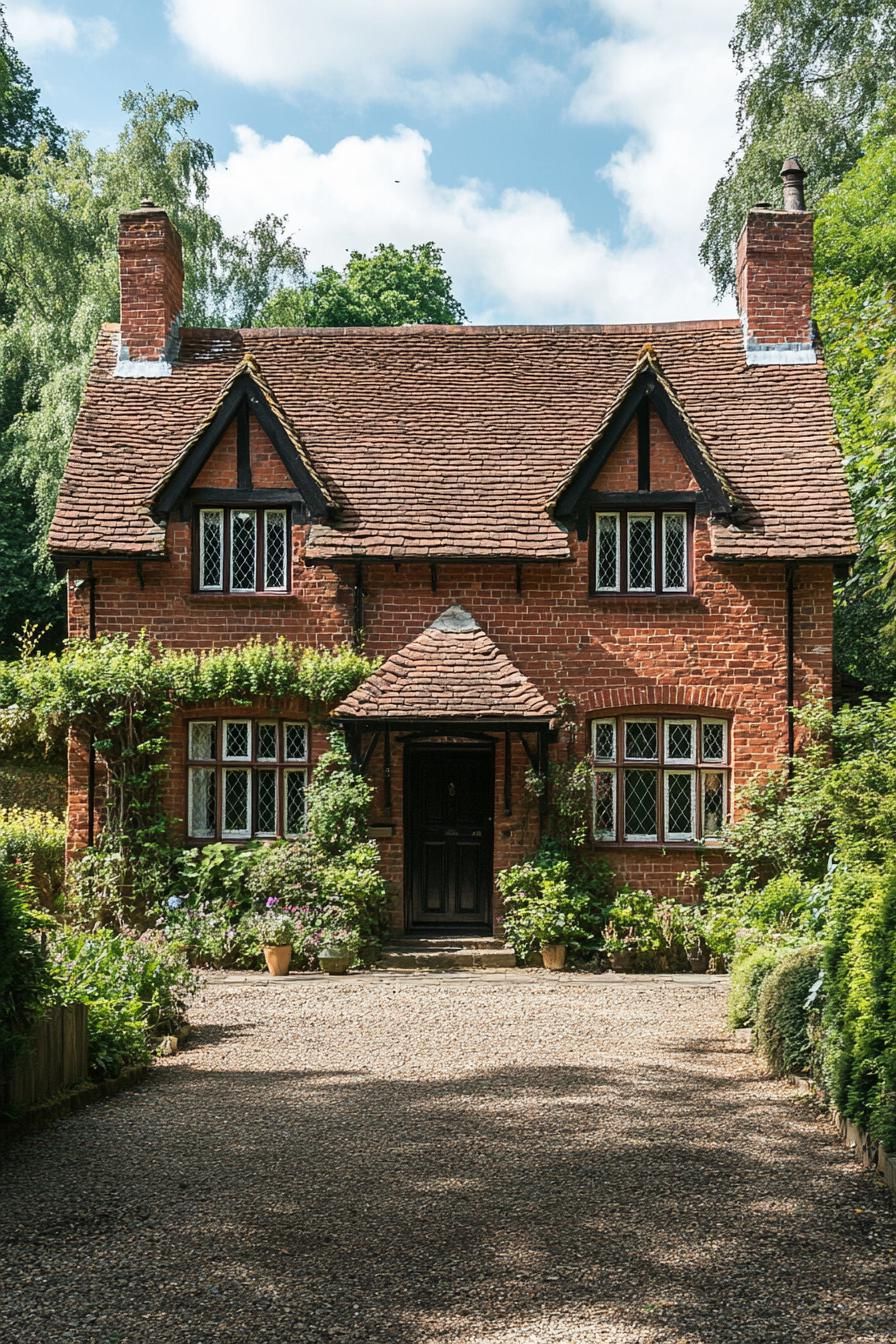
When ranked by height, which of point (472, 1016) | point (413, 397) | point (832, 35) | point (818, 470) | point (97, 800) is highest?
point (832, 35)

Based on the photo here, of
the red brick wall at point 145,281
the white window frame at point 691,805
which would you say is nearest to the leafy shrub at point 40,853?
the red brick wall at point 145,281

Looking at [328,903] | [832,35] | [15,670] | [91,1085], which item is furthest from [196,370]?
[832,35]

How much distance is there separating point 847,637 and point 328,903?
11882 millimetres

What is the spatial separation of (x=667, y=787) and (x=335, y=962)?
184 inches

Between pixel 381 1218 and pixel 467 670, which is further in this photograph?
pixel 467 670

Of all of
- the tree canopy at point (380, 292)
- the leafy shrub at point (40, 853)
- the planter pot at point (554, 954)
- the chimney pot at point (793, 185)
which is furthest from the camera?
the tree canopy at point (380, 292)

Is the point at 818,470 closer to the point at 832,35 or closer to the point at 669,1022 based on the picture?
the point at 669,1022

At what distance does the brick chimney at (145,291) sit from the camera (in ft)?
59.7

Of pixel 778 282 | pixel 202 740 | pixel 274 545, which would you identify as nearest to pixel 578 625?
pixel 274 545

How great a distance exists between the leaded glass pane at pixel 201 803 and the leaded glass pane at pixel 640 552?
590cm

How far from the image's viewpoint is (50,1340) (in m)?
4.65

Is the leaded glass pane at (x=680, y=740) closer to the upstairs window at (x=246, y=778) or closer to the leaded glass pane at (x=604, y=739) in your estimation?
the leaded glass pane at (x=604, y=739)

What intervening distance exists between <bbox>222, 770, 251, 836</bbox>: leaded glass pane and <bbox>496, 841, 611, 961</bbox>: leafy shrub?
3.34 m

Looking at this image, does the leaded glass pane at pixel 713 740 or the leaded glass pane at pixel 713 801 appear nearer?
the leaded glass pane at pixel 713 801
